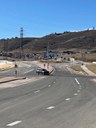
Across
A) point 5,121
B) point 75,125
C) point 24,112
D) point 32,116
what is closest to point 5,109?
point 24,112

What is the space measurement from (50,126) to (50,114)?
10.2 feet

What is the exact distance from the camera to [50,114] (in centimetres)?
1608

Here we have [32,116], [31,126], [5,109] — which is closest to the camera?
[31,126]

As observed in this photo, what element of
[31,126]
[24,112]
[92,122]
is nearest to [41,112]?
[24,112]

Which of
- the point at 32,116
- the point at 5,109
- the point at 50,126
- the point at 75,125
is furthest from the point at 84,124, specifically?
the point at 5,109

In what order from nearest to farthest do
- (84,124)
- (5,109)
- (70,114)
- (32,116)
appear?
(84,124) → (32,116) → (70,114) → (5,109)

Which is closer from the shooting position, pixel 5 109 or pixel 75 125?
pixel 75 125

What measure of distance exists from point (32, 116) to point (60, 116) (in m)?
1.02

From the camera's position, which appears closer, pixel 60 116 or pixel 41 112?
pixel 60 116

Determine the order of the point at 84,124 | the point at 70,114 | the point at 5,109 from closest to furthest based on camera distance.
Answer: the point at 84,124
the point at 70,114
the point at 5,109

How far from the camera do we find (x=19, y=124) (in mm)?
13172

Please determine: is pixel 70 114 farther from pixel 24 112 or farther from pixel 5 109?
pixel 5 109

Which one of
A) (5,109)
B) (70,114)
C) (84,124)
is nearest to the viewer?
(84,124)

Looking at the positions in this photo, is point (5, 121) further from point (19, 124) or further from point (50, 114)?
point (50, 114)
